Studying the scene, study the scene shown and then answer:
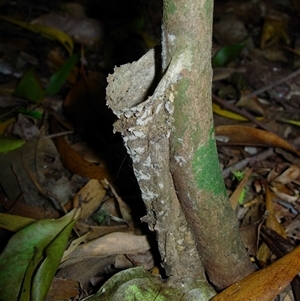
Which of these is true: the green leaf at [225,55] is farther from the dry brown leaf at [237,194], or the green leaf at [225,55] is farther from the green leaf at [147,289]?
the green leaf at [147,289]

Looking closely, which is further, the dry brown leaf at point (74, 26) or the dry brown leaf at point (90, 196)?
the dry brown leaf at point (74, 26)

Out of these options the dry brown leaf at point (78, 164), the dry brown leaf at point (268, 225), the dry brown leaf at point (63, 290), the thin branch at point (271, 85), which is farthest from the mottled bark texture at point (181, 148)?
the thin branch at point (271, 85)

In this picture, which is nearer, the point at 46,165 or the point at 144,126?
the point at 144,126

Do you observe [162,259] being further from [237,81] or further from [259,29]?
[259,29]

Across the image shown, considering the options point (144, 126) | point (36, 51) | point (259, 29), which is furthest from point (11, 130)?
point (259, 29)

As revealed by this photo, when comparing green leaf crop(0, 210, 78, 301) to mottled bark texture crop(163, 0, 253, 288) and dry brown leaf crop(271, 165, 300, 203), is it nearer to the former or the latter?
mottled bark texture crop(163, 0, 253, 288)

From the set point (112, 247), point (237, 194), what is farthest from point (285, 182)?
point (112, 247)

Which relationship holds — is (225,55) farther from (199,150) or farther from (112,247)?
(199,150)

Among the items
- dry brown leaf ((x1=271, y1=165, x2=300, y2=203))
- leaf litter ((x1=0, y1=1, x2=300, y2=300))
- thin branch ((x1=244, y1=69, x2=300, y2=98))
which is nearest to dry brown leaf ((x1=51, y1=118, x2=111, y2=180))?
leaf litter ((x1=0, y1=1, x2=300, y2=300))
